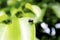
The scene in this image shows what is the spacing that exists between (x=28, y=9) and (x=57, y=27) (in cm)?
13

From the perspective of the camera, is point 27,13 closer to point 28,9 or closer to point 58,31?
point 28,9

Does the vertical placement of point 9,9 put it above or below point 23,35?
above

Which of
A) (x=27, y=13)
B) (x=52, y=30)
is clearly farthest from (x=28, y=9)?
(x=52, y=30)

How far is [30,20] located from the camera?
76 cm

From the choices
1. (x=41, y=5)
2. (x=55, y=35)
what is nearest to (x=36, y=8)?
(x=41, y=5)

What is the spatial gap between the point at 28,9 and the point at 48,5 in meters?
0.08

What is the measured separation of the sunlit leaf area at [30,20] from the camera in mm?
735

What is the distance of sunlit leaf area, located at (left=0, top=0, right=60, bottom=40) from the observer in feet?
2.41

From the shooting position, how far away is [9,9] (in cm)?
78

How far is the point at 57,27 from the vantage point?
0.73m

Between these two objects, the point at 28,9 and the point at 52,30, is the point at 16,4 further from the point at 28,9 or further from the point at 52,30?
the point at 52,30

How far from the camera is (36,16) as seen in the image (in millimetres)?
754

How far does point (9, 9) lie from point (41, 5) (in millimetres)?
127

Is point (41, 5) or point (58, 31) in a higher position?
point (41, 5)
